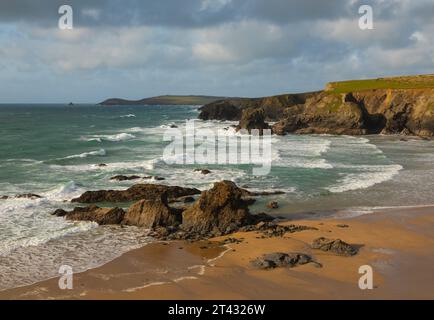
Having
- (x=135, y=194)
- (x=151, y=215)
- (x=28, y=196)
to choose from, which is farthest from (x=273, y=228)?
(x=28, y=196)

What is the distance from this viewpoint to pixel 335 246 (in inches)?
724

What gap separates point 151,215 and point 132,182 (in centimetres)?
1048

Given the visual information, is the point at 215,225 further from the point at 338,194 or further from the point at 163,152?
the point at 163,152

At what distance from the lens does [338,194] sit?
28.4 meters

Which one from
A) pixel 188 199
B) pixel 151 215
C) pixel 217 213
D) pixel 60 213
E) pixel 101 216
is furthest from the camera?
pixel 188 199

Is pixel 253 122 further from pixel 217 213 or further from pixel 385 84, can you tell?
pixel 217 213

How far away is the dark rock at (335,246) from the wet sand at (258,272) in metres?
0.32

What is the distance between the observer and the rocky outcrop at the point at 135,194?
86.7ft

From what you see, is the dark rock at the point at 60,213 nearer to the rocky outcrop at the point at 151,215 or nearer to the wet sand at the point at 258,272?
the rocky outcrop at the point at 151,215

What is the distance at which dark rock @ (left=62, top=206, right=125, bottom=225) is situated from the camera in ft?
71.7

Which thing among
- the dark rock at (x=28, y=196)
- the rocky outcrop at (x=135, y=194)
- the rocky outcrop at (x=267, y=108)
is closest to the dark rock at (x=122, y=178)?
the rocky outcrop at (x=135, y=194)

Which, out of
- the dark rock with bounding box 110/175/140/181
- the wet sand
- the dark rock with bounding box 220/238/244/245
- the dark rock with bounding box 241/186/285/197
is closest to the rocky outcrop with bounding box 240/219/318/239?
the wet sand
